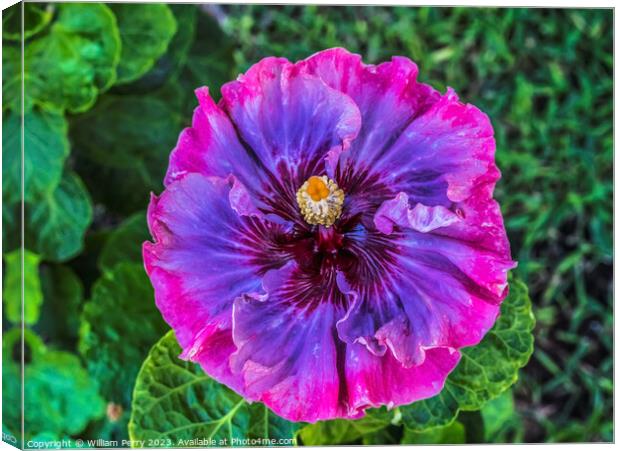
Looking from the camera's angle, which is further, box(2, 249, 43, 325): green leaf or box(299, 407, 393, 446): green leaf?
box(2, 249, 43, 325): green leaf

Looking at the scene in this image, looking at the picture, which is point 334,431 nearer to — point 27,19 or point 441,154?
point 441,154

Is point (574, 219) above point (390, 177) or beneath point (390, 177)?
beneath

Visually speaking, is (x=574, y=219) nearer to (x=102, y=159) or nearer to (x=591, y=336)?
(x=591, y=336)

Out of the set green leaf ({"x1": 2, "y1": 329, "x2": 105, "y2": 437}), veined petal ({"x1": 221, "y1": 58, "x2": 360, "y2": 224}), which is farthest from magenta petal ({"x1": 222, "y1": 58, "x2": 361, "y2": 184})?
green leaf ({"x1": 2, "y1": 329, "x2": 105, "y2": 437})

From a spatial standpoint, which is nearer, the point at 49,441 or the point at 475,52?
the point at 49,441

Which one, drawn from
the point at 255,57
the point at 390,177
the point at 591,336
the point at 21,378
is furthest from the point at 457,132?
the point at 21,378

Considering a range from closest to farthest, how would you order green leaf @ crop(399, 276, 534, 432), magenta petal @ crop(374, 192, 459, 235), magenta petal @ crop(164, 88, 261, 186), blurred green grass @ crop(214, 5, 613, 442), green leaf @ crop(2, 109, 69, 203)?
magenta petal @ crop(374, 192, 459, 235) → magenta petal @ crop(164, 88, 261, 186) → green leaf @ crop(399, 276, 534, 432) → green leaf @ crop(2, 109, 69, 203) → blurred green grass @ crop(214, 5, 613, 442)

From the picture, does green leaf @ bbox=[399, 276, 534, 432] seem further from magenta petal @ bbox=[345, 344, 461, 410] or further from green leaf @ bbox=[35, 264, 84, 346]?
green leaf @ bbox=[35, 264, 84, 346]
